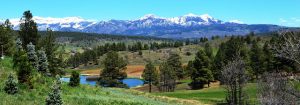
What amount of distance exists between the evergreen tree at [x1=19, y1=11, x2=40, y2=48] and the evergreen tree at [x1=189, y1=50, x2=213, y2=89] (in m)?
47.5

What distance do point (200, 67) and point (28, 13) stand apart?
5120 cm

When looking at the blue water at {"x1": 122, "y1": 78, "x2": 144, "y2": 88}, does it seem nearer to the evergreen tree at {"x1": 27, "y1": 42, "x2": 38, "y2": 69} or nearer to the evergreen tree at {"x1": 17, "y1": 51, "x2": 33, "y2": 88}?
the evergreen tree at {"x1": 27, "y1": 42, "x2": 38, "y2": 69}

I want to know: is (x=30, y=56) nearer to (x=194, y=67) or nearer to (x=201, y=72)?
(x=201, y=72)

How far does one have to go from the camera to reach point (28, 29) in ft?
262

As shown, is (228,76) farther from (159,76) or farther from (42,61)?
(159,76)

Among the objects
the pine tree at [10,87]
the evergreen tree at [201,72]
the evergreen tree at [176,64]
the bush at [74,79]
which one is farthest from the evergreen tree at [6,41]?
the evergreen tree at [176,64]

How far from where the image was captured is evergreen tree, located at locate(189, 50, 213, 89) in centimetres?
11562

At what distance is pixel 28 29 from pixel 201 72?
5046 cm

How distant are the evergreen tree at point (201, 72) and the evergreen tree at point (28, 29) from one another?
47507 millimetres

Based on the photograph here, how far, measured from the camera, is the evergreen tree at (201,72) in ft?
379

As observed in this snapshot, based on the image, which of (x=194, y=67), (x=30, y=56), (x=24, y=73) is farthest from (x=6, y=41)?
(x=194, y=67)

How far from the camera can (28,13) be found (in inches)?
3137

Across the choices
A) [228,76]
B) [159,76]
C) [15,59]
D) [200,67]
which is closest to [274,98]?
[228,76]

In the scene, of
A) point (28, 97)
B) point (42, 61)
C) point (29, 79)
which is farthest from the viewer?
point (42, 61)
